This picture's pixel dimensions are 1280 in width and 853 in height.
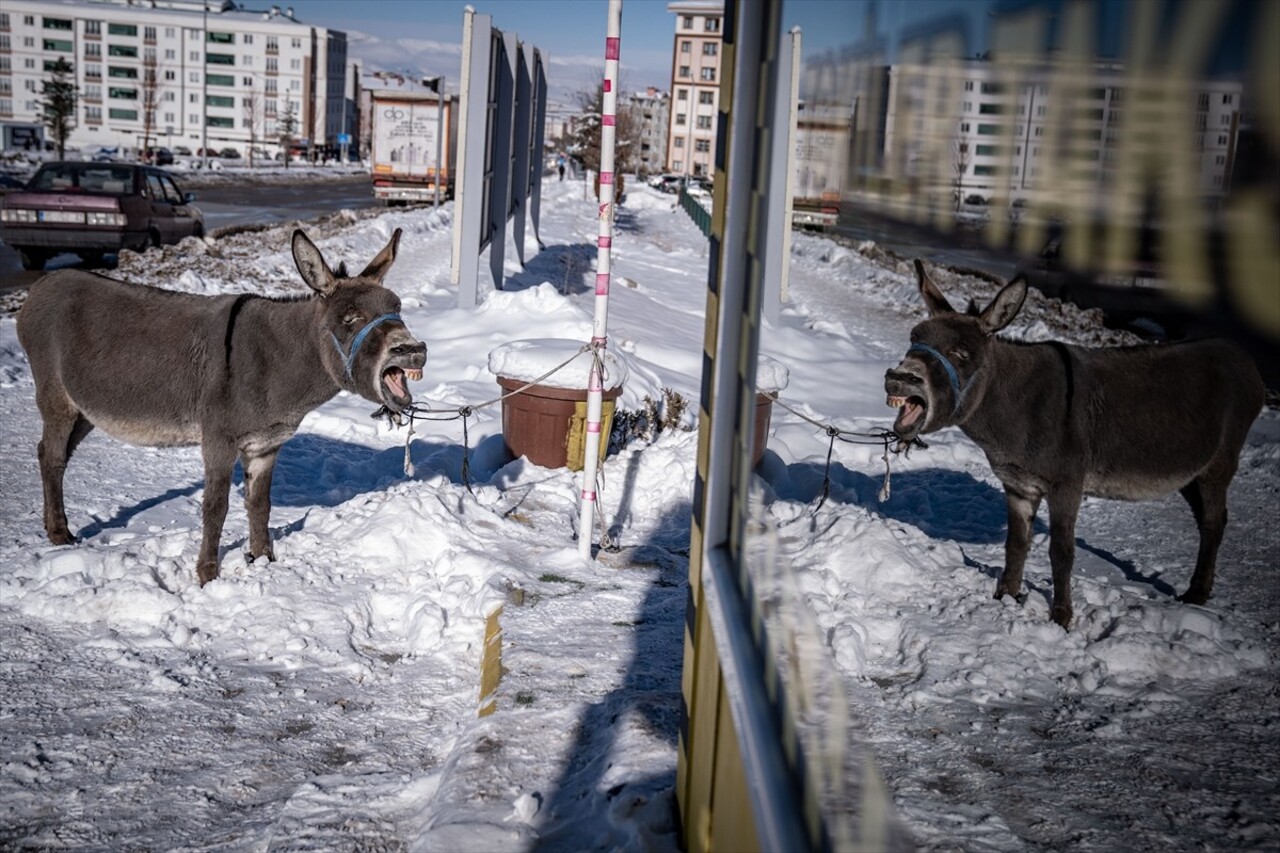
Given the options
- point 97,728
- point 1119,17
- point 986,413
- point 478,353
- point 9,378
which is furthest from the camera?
point 478,353

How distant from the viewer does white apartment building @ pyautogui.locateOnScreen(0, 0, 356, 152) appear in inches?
4409

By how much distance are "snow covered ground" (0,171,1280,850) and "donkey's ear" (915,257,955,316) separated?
44 mm

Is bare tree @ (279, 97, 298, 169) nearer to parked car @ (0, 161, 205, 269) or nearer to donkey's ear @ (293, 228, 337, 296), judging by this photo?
parked car @ (0, 161, 205, 269)

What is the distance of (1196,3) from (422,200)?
134ft

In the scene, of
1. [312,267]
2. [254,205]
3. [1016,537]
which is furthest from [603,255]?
[254,205]

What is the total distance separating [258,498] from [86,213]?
46.0ft

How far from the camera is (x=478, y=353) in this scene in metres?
12.4

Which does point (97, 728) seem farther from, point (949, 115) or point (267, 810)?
point (949, 115)

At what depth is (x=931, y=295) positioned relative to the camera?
188 centimetres

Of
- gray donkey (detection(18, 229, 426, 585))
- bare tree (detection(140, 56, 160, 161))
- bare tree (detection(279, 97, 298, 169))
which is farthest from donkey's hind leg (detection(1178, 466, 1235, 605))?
bare tree (detection(279, 97, 298, 169))

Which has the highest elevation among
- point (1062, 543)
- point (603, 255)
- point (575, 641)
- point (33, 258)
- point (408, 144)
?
point (408, 144)

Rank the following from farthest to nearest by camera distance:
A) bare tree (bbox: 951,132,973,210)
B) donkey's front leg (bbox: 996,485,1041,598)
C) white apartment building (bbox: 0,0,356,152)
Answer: white apartment building (bbox: 0,0,356,152) < donkey's front leg (bbox: 996,485,1041,598) < bare tree (bbox: 951,132,973,210)

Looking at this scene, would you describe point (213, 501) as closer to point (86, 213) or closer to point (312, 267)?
point (312, 267)

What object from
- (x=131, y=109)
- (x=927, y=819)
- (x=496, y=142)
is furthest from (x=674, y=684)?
(x=131, y=109)
